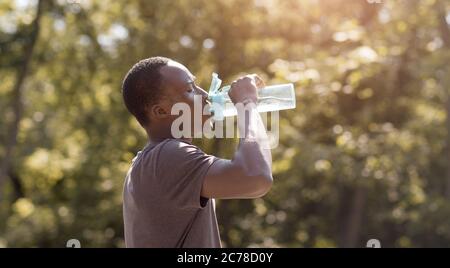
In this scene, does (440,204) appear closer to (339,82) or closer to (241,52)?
(339,82)

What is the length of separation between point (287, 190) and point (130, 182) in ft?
38.1

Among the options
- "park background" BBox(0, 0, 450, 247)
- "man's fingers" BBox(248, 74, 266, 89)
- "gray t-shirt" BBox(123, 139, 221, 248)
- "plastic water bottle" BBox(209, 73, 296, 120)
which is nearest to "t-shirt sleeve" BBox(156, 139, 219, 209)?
"gray t-shirt" BBox(123, 139, 221, 248)

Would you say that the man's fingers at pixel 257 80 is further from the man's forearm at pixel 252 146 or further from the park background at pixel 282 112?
the park background at pixel 282 112

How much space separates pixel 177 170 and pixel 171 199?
0.37 ft

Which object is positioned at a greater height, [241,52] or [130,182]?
[130,182]

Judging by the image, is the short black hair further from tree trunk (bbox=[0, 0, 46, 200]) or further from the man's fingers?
tree trunk (bbox=[0, 0, 46, 200])

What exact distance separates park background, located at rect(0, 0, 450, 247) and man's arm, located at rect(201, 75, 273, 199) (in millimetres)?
7257

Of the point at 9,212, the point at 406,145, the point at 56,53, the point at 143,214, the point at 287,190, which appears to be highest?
the point at 143,214

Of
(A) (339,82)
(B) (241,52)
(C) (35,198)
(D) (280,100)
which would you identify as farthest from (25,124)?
(D) (280,100)

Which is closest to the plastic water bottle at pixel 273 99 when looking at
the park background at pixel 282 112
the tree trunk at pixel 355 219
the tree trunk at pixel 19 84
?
the park background at pixel 282 112

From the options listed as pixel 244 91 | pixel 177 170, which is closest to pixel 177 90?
pixel 244 91

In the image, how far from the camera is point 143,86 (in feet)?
9.42

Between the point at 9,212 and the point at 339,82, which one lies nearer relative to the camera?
the point at 339,82

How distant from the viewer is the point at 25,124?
1869 cm
